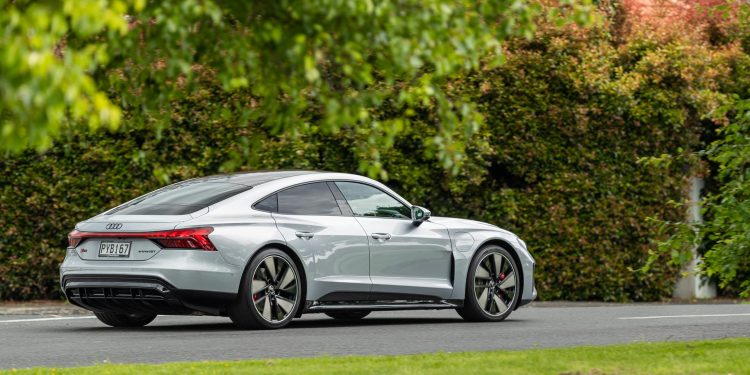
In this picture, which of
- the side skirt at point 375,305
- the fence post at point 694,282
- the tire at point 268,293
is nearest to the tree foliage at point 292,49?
the tire at point 268,293

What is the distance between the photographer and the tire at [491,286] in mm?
13742

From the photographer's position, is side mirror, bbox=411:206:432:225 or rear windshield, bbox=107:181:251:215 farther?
side mirror, bbox=411:206:432:225

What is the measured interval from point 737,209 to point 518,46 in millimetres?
7938

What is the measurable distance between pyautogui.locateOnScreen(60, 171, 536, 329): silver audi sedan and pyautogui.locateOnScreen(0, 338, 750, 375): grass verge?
8.50 feet

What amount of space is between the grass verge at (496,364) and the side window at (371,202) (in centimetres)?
357

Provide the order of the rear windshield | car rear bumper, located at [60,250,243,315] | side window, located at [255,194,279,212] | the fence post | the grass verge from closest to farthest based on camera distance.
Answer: the grass verge < car rear bumper, located at [60,250,243,315] < the rear windshield < side window, located at [255,194,279,212] < the fence post

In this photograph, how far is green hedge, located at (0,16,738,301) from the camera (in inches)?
676

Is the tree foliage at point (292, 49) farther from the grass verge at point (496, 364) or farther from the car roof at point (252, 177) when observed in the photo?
the car roof at point (252, 177)

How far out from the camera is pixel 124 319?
42.8 feet

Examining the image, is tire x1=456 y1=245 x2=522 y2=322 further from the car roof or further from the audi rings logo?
the audi rings logo

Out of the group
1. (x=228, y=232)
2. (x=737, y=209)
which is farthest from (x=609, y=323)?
(x=228, y=232)

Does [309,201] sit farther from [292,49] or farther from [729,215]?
[292,49]

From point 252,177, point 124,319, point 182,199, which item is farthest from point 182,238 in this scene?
point 124,319

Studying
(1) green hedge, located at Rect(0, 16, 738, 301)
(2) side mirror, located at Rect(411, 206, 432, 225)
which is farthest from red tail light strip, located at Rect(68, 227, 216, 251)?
(1) green hedge, located at Rect(0, 16, 738, 301)
